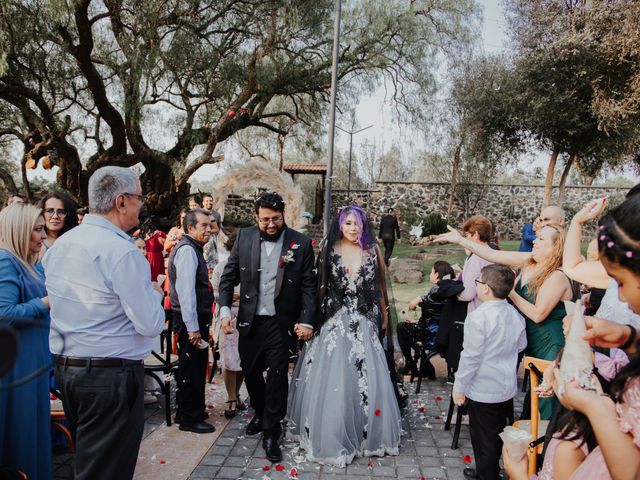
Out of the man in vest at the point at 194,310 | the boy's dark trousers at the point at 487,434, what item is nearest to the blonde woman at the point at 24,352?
the man in vest at the point at 194,310

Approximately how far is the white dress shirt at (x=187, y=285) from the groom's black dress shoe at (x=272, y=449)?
1113 millimetres

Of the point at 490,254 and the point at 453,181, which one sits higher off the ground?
the point at 453,181

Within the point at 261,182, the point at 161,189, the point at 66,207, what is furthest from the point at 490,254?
the point at 261,182

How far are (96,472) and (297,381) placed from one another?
2.13 metres

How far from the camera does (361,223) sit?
4.22 metres

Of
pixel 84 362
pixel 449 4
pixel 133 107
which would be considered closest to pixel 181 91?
pixel 133 107

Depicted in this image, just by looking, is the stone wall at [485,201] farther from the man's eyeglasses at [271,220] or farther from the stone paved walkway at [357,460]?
the man's eyeglasses at [271,220]

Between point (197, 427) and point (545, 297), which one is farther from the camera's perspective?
point (197, 427)

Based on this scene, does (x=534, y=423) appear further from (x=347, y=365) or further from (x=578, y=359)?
(x=578, y=359)

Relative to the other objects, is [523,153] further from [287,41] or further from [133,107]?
[133,107]

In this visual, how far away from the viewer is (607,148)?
613 inches

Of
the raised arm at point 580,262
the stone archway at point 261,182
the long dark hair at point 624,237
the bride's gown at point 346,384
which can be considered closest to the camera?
the long dark hair at point 624,237

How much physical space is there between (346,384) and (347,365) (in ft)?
0.51

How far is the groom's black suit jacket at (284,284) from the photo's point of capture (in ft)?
13.5
